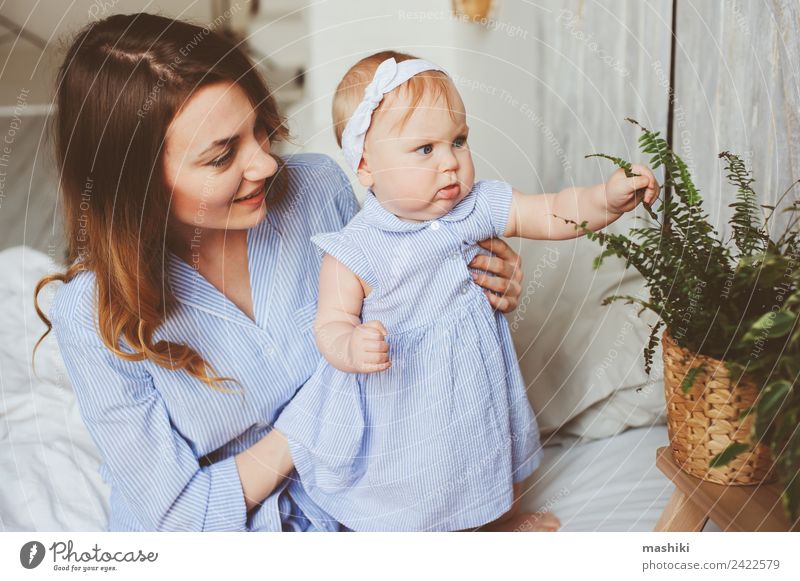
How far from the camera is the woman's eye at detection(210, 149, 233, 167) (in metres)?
0.69

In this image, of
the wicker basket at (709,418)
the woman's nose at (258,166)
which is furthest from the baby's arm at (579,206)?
the woman's nose at (258,166)

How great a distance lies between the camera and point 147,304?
0.72 meters

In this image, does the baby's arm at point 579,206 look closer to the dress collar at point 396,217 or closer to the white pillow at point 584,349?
the dress collar at point 396,217

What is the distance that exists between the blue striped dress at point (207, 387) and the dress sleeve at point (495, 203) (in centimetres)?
18

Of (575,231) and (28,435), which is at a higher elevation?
(575,231)

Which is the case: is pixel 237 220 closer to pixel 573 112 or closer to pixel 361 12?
pixel 361 12

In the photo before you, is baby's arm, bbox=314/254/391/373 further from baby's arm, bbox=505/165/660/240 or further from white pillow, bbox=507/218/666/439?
white pillow, bbox=507/218/666/439

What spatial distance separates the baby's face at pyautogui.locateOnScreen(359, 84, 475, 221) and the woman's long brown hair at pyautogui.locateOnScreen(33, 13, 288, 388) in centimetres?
13

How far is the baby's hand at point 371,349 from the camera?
0.63m

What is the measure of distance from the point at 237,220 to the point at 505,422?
0.32 m

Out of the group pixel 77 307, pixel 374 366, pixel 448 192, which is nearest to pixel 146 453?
pixel 77 307

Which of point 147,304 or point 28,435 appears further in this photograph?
point 28,435
